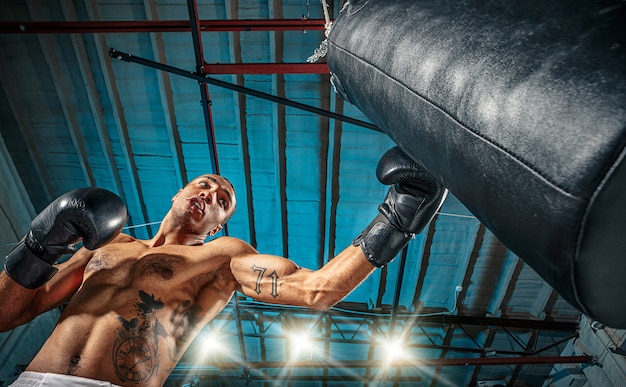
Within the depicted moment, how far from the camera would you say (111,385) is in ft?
6.40

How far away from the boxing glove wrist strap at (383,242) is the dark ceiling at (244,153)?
189 cm

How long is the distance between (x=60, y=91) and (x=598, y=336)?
10069 mm

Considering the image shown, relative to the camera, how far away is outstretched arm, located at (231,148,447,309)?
2236 mm

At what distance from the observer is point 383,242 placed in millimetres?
2375

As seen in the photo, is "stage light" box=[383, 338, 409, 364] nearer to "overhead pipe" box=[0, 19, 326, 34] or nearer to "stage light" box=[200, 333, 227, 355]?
"stage light" box=[200, 333, 227, 355]

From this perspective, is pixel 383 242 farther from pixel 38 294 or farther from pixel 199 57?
pixel 199 57

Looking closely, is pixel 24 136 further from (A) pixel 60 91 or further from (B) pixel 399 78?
(B) pixel 399 78

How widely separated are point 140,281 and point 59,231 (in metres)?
0.61

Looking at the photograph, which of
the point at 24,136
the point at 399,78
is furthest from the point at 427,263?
the point at 24,136

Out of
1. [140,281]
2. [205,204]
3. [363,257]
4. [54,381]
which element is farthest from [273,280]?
[54,381]

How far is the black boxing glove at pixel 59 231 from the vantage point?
7.32 feet

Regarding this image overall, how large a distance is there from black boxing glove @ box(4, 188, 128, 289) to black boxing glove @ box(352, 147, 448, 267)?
5.69 ft

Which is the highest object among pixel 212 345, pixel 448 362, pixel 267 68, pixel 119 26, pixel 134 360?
pixel 267 68

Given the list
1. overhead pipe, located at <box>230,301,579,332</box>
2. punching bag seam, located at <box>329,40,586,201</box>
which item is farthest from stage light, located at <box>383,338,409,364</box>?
punching bag seam, located at <box>329,40,586,201</box>
